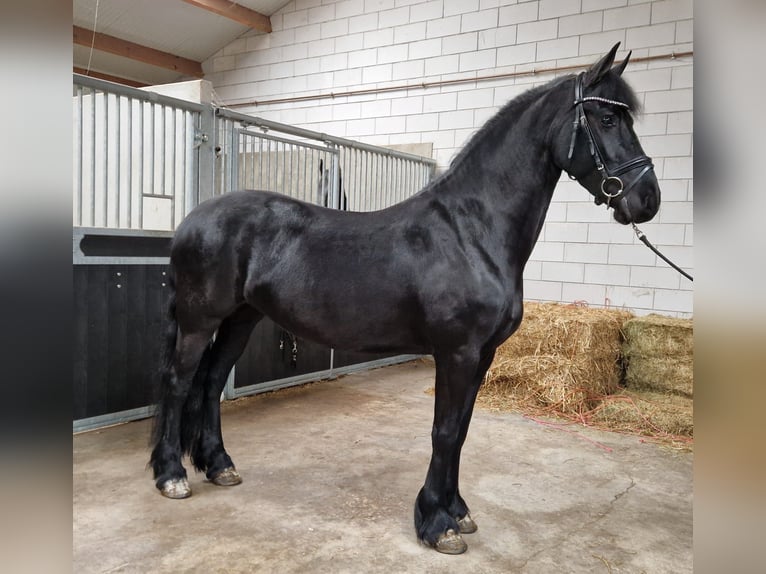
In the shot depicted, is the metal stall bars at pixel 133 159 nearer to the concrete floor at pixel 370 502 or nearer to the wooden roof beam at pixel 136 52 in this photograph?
the concrete floor at pixel 370 502

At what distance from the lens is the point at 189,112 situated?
3.17 m

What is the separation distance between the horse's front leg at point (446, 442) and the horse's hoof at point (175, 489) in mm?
909

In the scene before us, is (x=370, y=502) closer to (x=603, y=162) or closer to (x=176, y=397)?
(x=176, y=397)

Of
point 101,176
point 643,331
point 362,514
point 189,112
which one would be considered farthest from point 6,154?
point 643,331

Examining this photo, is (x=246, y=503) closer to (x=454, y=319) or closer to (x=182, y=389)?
(x=182, y=389)

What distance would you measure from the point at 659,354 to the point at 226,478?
3.10 meters

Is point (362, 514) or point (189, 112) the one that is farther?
point (189, 112)

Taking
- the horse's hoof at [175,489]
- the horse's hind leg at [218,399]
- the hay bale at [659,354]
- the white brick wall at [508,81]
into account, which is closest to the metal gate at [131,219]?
the horse's hind leg at [218,399]

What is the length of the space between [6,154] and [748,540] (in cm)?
45

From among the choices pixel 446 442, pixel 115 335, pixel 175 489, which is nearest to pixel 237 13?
pixel 115 335

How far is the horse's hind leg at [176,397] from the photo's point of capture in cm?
217

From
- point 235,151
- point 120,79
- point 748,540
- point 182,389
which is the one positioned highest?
point 120,79

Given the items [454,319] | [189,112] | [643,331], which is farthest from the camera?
[643,331]

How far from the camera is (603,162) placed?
1709 millimetres
